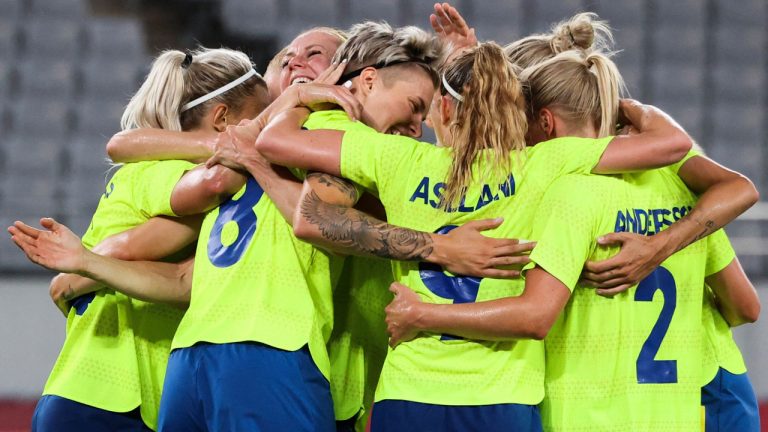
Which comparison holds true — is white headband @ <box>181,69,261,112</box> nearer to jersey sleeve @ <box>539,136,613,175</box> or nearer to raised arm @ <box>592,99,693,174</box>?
jersey sleeve @ <box>539,136,613,175</box>

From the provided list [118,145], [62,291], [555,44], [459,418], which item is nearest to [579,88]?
[555,44]

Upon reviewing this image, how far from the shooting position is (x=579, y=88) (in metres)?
2.60

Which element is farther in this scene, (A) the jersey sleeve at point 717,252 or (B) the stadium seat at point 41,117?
(B) the stadium seat at point 41,117


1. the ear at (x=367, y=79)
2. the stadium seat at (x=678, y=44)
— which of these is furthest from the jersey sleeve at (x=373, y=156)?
the stadium seat at (x=678, y=44)

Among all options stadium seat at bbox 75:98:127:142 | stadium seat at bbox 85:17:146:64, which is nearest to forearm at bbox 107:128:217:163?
stadium seat at bbox 75:98:127:142

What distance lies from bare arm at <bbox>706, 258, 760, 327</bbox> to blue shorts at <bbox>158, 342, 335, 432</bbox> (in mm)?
1073

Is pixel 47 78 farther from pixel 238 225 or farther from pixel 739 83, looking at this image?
pixel 238 225

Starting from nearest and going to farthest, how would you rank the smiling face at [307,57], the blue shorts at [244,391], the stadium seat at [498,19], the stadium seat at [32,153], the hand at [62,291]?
the blue shorts at [244,391] < the hand at [62,291] < the smiling face at [307,57] < the stadium seat at [32,153] < the stadium seat at [498,19]

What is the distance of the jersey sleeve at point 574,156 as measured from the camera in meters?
2.43

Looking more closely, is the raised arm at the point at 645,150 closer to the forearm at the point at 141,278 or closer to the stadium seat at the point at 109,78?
the forearm at the point at 141,278

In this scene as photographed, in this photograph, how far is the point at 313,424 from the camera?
2.42m

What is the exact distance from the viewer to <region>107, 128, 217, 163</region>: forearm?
2.85 meters

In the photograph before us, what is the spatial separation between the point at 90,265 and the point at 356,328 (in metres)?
0.73

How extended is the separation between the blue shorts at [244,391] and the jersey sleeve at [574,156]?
74 centimetres
